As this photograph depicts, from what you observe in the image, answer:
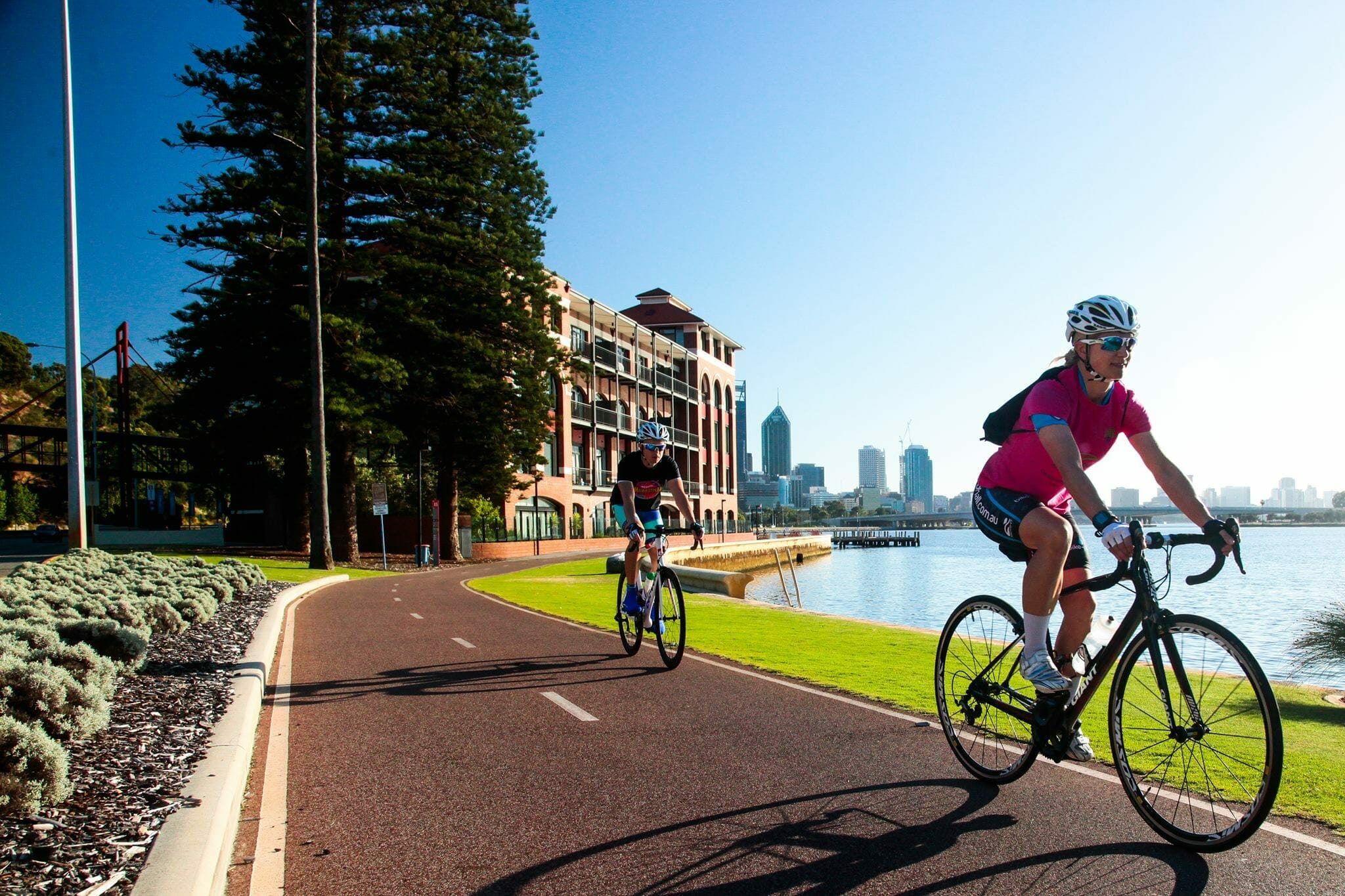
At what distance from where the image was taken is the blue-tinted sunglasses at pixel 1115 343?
4.51m

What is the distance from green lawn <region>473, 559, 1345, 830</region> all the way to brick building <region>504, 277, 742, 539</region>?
98.7 feet

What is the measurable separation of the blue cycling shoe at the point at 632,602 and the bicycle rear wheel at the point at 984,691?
4.51m

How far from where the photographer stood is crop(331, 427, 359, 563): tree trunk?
3403 centimetres

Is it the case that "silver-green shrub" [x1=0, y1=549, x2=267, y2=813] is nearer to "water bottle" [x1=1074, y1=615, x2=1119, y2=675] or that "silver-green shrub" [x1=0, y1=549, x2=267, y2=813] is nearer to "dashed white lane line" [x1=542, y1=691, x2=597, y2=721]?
"dashed white lane line" [x1=542, y1=691, x2=597, y2=721]

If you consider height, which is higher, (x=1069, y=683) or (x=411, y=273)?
(x=411, y=273)

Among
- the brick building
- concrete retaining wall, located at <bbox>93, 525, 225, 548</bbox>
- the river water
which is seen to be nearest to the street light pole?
the river water

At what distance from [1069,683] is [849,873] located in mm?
1436

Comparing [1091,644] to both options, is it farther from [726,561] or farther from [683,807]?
[726,561]

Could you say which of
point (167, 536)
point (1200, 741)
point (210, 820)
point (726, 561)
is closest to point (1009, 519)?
point (1200, 741)

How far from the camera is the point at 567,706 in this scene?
24.9ft

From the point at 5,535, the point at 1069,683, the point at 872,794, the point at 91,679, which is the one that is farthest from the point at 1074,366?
the point at 5,535

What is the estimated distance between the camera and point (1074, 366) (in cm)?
476

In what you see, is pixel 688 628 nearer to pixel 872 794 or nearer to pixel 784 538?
pixel 872 794

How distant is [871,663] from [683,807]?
5.87 metres
